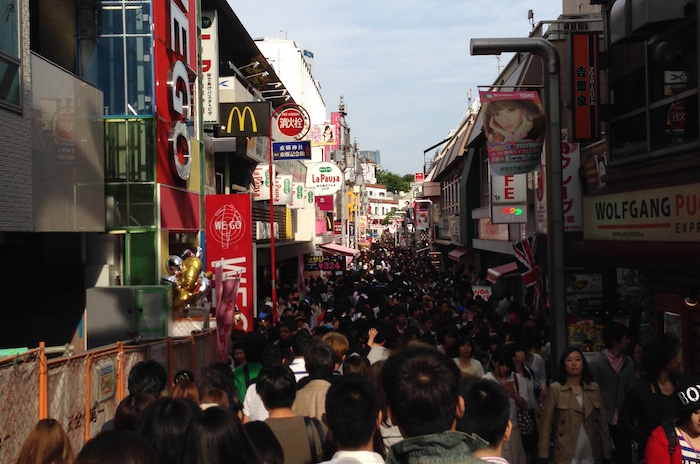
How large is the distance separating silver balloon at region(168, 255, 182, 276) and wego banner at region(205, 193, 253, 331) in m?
2.23

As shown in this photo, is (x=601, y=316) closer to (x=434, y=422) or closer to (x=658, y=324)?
(x=658, y=324)

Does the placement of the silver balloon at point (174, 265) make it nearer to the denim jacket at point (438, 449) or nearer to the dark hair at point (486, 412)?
the dark hair at point (486, 412)

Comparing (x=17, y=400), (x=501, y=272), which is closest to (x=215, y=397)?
(x=17, y=400)

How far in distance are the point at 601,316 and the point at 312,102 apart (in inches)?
1837

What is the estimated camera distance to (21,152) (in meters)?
9.84

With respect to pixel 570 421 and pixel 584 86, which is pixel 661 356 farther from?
pixel 584 86

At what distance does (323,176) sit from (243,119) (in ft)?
47.3

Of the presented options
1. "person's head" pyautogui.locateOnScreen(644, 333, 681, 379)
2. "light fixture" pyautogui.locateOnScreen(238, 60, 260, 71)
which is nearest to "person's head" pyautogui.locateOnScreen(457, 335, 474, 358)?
"person's head" pyautogui.locateOnScreen(644, 333, 681, 379)

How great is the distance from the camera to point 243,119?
20.7 m

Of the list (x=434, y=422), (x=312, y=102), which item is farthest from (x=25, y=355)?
(x=312, y=102)

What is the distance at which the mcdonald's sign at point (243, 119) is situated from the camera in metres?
20.7

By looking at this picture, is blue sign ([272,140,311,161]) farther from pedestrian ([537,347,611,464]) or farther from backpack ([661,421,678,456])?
backpack ([661,421,678,456])

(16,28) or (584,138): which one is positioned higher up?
(16,28)

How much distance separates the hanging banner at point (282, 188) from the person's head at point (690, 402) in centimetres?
2247
